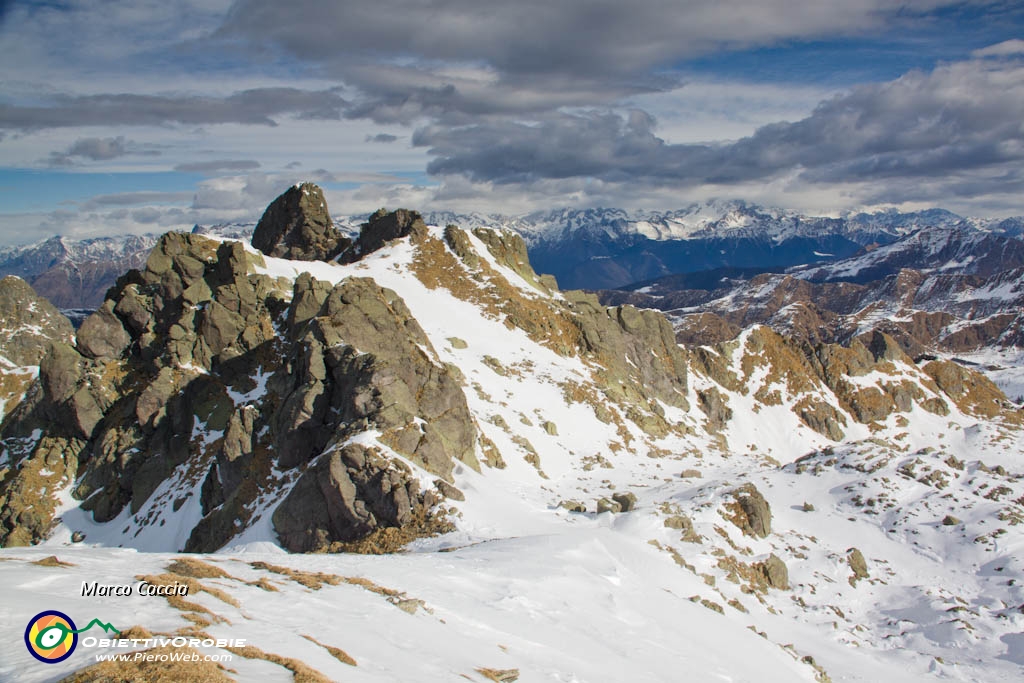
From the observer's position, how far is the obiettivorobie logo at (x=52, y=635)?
1141 cm

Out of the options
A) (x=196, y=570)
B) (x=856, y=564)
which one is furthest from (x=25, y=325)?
(x=856, y=564)

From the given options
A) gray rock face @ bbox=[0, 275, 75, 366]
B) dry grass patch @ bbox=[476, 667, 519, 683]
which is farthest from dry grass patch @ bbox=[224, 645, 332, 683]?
gray rock face @ bbox=[0, 275, 75, 366]

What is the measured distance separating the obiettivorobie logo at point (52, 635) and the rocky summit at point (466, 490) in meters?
1.44

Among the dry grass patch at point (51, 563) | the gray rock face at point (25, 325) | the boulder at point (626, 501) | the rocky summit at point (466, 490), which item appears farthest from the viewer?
the gray rock face at point (25, 325)

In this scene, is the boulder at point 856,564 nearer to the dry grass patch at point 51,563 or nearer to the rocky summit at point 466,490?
the rocky summit at point 466,490

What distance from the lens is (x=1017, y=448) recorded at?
70062 millimetres

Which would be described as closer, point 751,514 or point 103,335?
point 751,514

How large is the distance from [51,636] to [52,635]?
4cm

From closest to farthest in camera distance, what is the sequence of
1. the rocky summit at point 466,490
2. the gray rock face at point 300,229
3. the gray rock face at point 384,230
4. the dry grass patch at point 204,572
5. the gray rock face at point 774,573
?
the dry grass patch at point 204,572 < the rocky summit at point 466,490 < the gray rock face at point 774,573 < the gray rock face at point 384,230 < the gray rock face at point 300,229

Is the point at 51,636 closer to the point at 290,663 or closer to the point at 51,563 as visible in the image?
the point at 290,663

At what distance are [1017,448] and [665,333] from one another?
4720 centimetres

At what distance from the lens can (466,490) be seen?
4106 centimetres

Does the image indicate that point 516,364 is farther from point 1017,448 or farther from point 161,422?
point 1017,448

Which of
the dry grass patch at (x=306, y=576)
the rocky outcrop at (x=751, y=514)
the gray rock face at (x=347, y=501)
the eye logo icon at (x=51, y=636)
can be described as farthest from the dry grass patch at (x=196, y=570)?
the rocky outcrop at (x=751, y=514)
